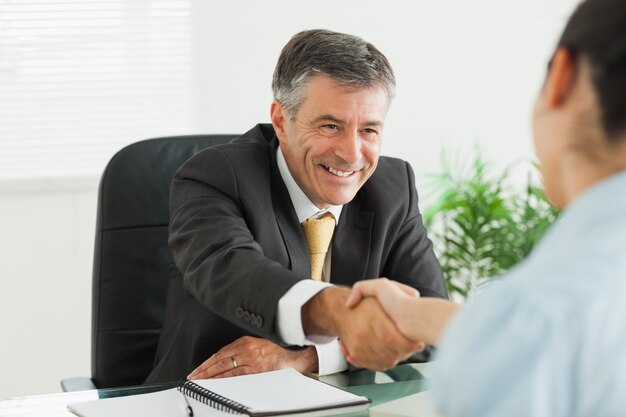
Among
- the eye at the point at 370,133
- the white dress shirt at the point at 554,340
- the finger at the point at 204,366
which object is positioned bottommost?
the finger at the point at 204,366

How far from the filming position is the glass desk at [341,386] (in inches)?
66.4

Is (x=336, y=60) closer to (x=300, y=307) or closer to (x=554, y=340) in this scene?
(x=300, y=307)

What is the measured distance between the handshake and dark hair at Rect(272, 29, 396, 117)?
0.64 metres

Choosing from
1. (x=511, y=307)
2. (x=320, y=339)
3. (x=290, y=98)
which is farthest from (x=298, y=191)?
(x=511, y=307)

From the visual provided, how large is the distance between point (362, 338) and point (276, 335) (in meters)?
0.16

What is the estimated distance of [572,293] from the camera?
733 mm

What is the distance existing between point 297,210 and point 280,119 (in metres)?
0.22

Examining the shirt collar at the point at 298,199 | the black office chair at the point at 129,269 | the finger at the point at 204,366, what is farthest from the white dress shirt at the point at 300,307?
the black office chair at the point at 129,269

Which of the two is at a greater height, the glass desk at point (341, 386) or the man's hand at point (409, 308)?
the man's hand at point (409, 308)

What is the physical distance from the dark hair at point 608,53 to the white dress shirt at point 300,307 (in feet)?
3.01

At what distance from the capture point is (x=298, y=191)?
2.32 m

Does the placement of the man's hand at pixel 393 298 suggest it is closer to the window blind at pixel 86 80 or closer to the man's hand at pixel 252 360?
the man's hand at pixel 252 360

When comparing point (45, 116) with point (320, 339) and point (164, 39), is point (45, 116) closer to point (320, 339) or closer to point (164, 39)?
point (164, 39)

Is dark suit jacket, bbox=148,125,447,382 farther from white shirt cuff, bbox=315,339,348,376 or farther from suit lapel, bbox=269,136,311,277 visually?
white shirt cuff, bbox=315,339,348,376
